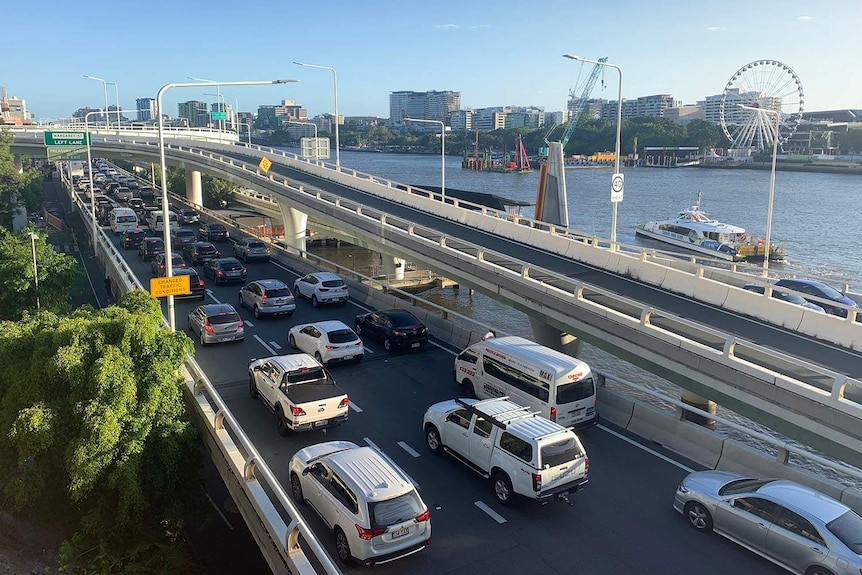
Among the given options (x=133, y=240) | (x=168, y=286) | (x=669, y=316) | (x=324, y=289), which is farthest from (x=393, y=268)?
(x=669, y=316)

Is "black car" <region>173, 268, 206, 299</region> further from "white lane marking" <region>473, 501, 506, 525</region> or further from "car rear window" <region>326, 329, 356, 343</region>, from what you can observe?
"white lane marking" <region>473, 501, 506, 525</region>

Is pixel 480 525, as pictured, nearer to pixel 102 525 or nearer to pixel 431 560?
pixel 431 560

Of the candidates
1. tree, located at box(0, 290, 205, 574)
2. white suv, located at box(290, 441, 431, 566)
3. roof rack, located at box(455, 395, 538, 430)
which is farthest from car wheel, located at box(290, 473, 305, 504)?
roof rack, located at box(455, 395, 538, 430)

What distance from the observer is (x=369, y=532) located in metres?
9.88

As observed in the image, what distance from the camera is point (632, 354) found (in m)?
17.6

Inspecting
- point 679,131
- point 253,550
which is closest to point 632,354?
point 253,550

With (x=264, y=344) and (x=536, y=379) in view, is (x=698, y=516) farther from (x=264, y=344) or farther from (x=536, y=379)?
(x=264, y=344)

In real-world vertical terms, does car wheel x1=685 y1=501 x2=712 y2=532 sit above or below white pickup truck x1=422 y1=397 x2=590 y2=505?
below

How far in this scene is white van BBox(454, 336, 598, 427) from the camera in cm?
1443

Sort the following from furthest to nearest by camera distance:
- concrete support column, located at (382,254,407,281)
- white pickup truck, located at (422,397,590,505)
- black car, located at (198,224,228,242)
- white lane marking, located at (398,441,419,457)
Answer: black car, located at (198,224,228,242) → concrete support column, located at (382,254,407,281) → white lane marking, located at (398,441,419,457) → white pickup truck, located at (422,397,590,505)

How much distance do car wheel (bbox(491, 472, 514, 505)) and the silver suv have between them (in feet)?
48.2

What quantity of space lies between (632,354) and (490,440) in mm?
6799

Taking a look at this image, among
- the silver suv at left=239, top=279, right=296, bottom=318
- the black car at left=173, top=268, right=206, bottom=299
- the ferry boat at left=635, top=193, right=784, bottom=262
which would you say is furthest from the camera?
the ferry boat at left=635, top=193, right=784, bottom=262

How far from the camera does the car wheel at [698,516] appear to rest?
11.2m
